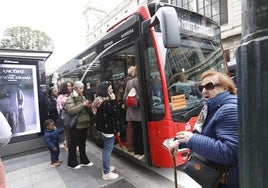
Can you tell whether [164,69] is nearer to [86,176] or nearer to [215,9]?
[86,176]

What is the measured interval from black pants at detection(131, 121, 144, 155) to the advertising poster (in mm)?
3020

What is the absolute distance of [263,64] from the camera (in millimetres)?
691

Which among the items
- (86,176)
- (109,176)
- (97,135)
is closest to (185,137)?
(109,176)

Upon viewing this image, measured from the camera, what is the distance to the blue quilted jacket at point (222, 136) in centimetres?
143

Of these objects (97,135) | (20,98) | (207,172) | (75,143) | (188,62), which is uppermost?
(188,62)

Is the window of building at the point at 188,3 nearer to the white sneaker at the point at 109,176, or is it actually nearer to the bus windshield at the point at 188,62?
the bus windshield at the point at 188,62

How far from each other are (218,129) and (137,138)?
2.86 m

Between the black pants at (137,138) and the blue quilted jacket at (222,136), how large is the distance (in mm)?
2606

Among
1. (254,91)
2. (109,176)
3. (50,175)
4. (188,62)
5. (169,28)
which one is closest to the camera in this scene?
(254,91)

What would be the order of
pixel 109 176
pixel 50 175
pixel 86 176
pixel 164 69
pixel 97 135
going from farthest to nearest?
1. pixel 97 135
2. pixel 50 175
3. pixel 86 176
4. pixel 109 176
5. pixel 164 69

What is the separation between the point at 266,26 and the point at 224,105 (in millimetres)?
985

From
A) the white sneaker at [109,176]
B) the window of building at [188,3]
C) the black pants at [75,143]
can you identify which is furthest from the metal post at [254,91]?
the window of building at [188,3]

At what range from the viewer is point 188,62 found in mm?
3777

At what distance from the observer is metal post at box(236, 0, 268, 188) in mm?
691
